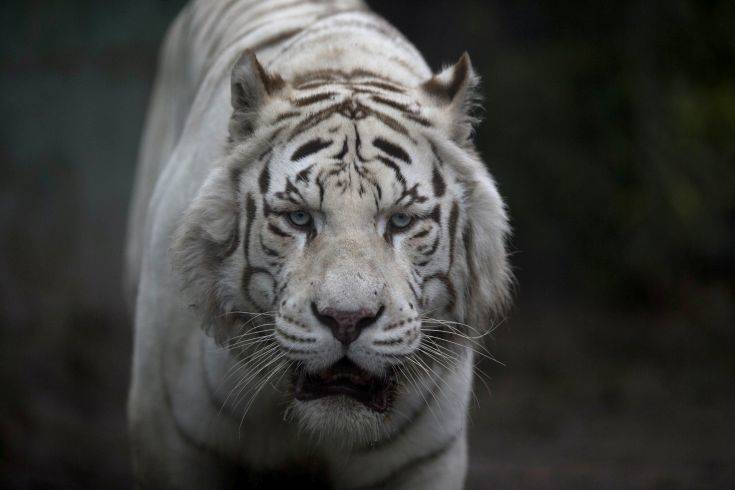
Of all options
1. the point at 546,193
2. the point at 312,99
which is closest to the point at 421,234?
the point at 312,99

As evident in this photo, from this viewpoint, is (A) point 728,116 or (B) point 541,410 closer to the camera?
(B) point 541,410

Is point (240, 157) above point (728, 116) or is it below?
below

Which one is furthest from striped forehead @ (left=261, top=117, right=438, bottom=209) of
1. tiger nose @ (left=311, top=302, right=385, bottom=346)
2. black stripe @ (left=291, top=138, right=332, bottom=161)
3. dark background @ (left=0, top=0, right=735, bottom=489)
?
dark background @ (left=0, top=0, right=735, bottom=489)

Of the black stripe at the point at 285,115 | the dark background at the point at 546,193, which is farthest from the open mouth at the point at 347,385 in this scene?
the dark background at the point at 546,193

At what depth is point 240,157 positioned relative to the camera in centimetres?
203

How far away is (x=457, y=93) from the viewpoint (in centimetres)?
210

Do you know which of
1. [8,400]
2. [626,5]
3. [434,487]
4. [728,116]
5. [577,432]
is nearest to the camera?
[434,487]

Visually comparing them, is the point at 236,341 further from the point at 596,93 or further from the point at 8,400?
the point at 596,93

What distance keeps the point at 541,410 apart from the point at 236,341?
3118 mm

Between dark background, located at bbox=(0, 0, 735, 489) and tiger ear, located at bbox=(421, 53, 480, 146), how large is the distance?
2830 millimetres

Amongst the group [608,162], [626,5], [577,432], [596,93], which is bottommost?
[577,432]

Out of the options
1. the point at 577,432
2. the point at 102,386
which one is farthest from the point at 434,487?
the point at 102,386

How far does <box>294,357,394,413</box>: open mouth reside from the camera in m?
1.85

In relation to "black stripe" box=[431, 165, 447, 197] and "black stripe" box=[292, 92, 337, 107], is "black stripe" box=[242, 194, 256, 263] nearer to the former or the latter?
"black stripe" box=[292, 92, 337, 107]
